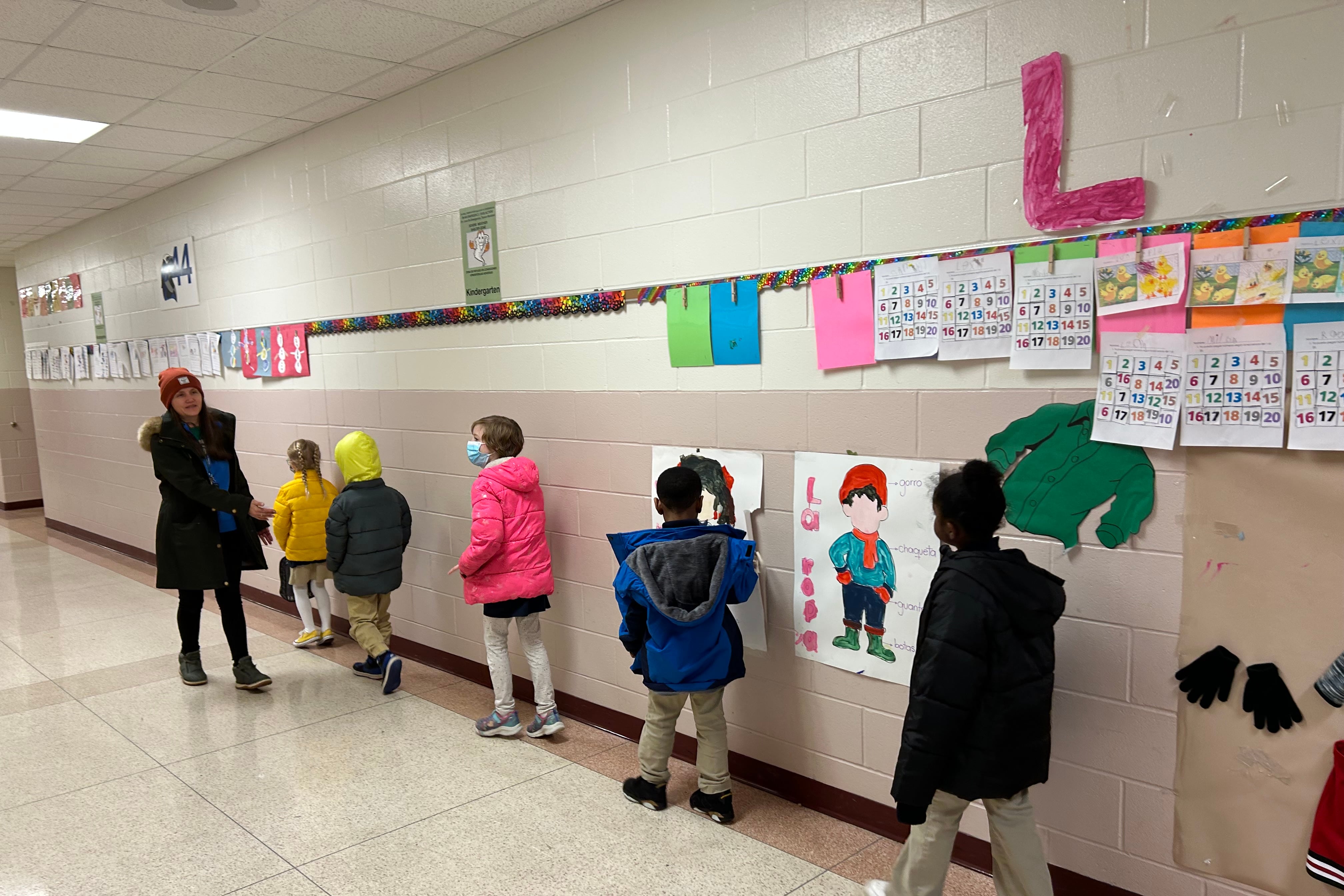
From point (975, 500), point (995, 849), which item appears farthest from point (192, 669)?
point (975, 500)

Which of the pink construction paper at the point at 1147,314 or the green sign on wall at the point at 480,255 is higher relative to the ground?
the green sign on wall at the point at 480,255

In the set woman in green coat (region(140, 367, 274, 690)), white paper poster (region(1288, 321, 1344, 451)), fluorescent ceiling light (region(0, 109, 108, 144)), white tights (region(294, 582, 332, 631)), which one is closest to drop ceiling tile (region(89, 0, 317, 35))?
woman in green coat (region(140, 367, 274, 690))

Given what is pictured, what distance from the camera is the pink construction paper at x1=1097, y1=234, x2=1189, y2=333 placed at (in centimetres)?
198

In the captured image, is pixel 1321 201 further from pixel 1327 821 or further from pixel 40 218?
pixel 40 218

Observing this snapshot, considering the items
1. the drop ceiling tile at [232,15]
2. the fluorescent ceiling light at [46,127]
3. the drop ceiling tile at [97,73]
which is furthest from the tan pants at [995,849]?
the fluorescent ceiling light at [46,127]

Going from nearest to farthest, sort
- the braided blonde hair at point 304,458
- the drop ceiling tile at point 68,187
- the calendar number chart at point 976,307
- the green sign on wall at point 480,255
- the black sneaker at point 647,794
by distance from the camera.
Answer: the calendar number chart at point 976,307 < the black sneaker at point 647,794 < the green sign on wall at point 480,255 < the braided blonde hair at point 304,458 < the drop ceiling tile at point 68,187

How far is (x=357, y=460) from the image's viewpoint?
162 inches

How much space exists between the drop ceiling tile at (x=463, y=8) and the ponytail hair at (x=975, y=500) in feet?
7.52

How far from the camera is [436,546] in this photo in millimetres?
4285

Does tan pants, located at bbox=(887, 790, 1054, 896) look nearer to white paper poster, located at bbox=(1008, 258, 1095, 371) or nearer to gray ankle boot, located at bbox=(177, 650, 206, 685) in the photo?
white paper poster, located at bbox=(1008, 258, 1095, 371)

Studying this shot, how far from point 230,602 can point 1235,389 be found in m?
4.10

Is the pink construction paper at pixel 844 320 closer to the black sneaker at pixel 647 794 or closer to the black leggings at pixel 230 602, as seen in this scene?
the black sneaker at pixel 647 794

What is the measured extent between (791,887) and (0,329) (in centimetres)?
1110

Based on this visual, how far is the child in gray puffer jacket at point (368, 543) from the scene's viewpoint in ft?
13.3
